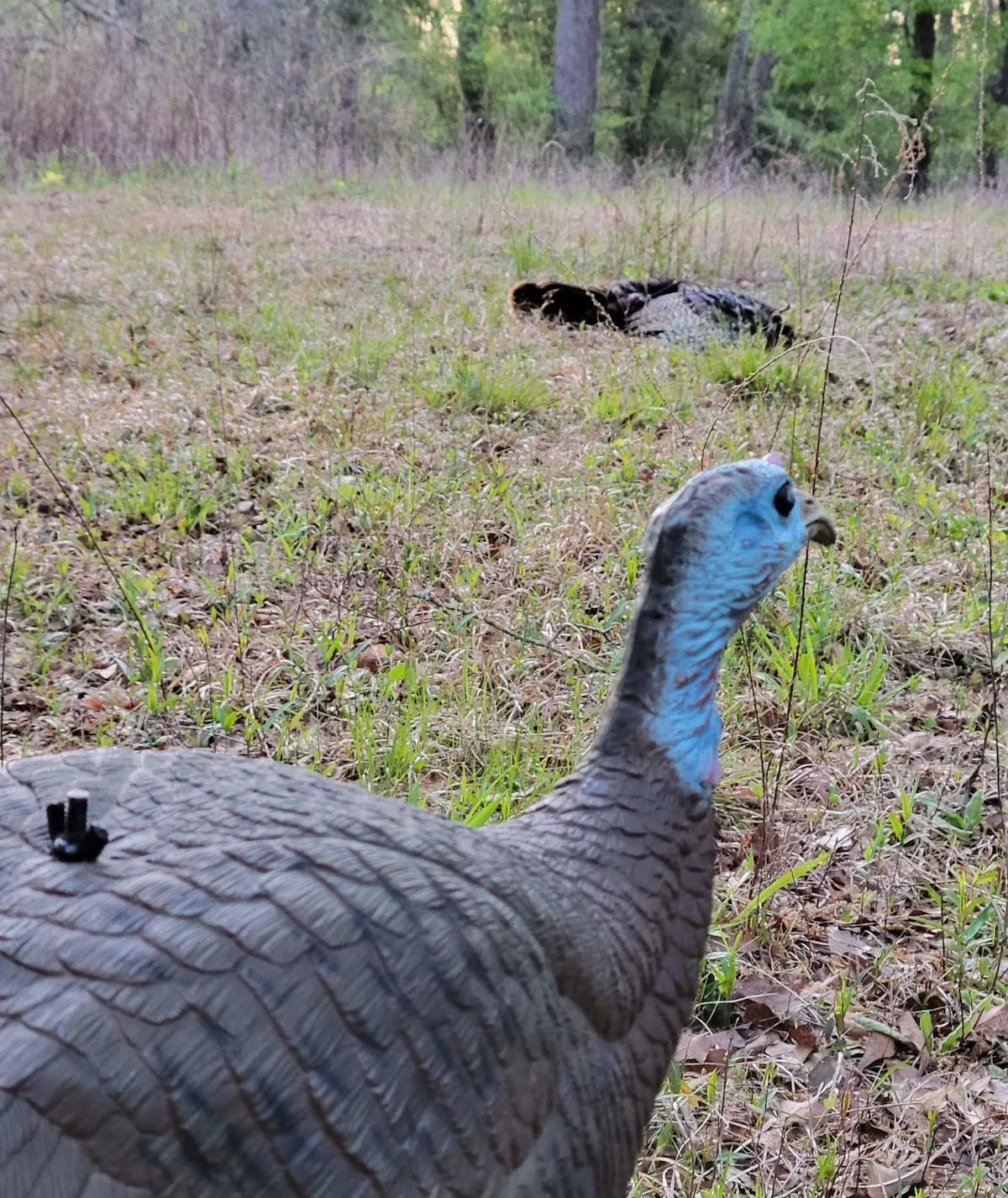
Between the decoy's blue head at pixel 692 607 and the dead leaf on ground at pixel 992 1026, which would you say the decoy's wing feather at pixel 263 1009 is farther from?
the dead leaf on ground at pixel 992 1026

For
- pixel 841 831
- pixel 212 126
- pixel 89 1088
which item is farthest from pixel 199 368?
pixel 212 126

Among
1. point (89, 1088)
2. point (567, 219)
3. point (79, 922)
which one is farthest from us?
point (567, 219)

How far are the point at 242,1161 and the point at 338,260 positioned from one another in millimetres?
6796

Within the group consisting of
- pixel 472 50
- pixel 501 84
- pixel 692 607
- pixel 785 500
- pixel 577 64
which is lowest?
pixel 692 607

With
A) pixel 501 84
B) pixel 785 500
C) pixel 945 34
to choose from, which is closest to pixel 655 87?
pixel 501 84

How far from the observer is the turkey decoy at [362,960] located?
110cm

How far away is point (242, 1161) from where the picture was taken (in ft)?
3.66

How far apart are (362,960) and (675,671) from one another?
72cm

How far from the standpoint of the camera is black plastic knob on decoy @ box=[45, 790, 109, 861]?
4.07ft

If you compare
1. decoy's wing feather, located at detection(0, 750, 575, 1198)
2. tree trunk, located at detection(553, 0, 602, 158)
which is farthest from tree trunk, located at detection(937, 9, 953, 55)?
Result: decoy's wing feather, located at detection(0, 750, 575, 1198)

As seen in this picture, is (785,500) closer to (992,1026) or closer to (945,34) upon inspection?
(992,1026)

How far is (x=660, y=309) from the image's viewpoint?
6031 millimetres

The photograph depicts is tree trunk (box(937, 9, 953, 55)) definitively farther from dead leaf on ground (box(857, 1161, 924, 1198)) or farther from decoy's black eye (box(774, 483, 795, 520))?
dead leaf on ground (box(857, 1161, 924, 1198))

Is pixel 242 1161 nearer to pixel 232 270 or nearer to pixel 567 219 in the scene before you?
pixel 232 270
